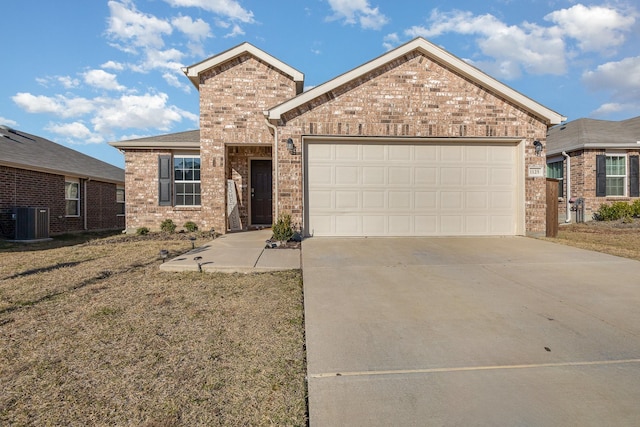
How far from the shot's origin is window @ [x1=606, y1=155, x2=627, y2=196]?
14.5 m

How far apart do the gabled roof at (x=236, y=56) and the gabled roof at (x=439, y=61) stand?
2412 millimetres

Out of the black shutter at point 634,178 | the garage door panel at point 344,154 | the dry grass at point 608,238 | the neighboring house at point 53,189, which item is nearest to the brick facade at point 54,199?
the neighboring house at point 53,189

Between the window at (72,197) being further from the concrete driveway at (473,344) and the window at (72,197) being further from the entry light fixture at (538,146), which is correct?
the entry light fixture at (538,146)

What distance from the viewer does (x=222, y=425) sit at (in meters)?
2.07

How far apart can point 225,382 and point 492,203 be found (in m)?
8.68

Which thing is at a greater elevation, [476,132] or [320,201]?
[476,132]

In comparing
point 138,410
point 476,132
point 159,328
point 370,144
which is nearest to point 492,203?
point 476,132

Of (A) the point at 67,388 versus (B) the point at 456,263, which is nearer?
(A) the point at 67,388

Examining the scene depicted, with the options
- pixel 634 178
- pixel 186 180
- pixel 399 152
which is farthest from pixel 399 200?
pixel 634 178

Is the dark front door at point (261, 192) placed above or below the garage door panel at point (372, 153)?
below

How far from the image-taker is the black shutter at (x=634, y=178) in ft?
47.2

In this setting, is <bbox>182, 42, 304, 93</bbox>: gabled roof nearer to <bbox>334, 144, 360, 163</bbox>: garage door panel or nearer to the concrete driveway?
<bbox>334, 144, 360, 163</bbox>: garage door panel

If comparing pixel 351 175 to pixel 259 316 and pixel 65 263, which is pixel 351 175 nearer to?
pixel 259 316

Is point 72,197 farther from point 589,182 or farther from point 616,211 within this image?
point 616,211
